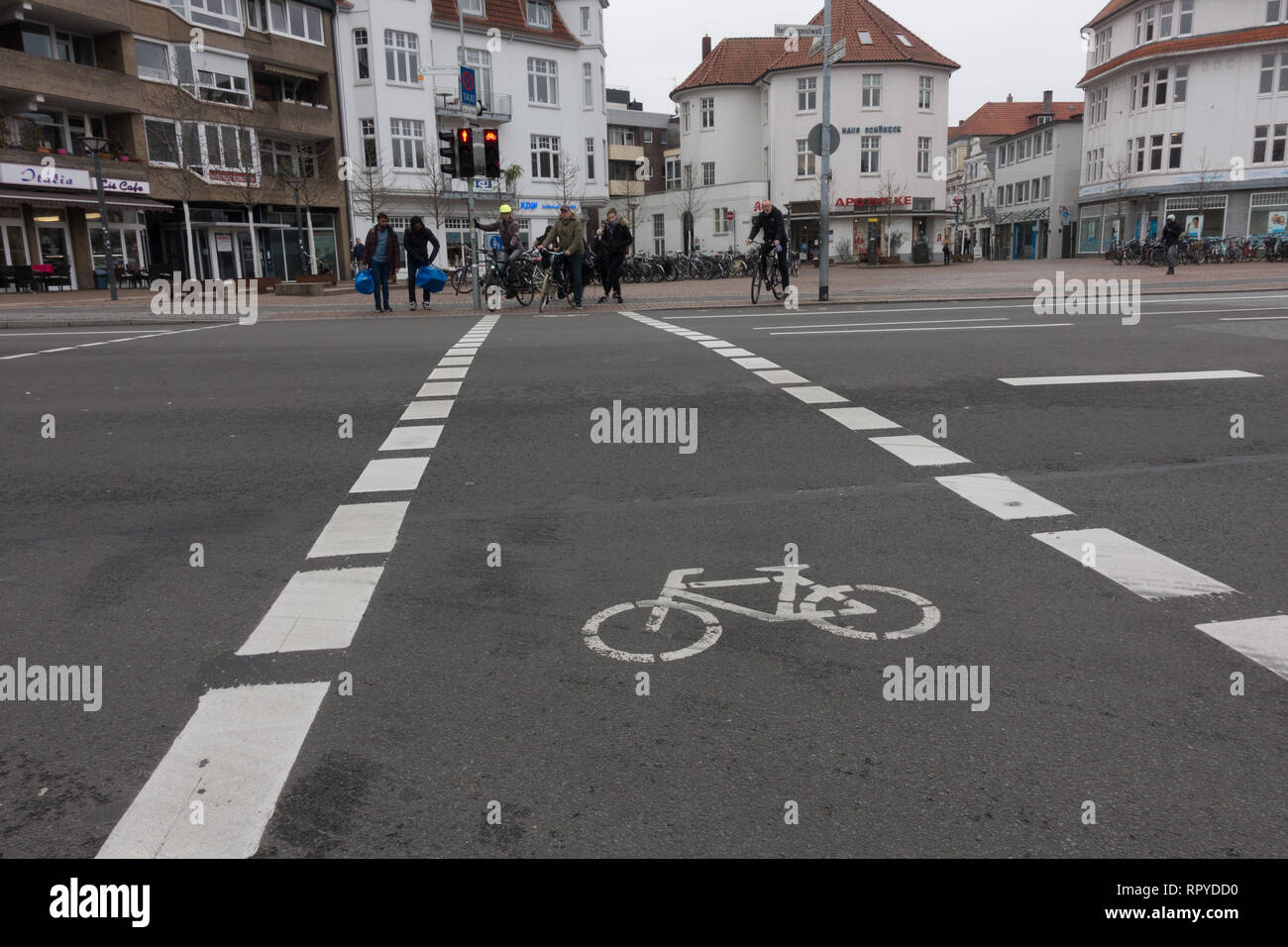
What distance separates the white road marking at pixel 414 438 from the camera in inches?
281

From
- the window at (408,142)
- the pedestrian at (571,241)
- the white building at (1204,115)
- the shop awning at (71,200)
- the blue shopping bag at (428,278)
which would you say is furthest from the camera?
the white building at (1204,115)

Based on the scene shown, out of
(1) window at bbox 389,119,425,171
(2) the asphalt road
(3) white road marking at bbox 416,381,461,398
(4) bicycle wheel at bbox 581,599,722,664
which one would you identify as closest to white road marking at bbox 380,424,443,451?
(2) the asphalt road

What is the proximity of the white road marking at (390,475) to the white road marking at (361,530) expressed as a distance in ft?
1.15

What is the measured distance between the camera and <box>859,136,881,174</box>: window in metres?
61.2

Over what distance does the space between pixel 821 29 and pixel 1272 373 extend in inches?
514

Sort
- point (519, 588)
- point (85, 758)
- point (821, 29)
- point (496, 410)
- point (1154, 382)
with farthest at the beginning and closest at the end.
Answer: point (821, 29) → point (1154, 382) → point (496, 410) → point (519, 588) → point (85, 758)

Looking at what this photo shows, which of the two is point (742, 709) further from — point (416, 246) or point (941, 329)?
point (416, 246)

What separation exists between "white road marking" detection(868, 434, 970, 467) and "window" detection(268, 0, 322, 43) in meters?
45.5

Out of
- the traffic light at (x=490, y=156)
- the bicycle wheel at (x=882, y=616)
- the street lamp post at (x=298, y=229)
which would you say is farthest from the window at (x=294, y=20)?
the bicycle wheel at (x=882, y=616)

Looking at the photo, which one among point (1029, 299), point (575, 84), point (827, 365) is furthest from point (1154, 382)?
point (575, 84)

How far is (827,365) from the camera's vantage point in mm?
10602

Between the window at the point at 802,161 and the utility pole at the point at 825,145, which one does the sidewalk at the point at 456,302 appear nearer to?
the utility pole at the point at 825,145

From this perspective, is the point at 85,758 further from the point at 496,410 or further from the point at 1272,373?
the point at 1272,373

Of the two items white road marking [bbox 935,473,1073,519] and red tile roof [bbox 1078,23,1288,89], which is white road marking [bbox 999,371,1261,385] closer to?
white road marking [bbox 935,473,1073,519]
